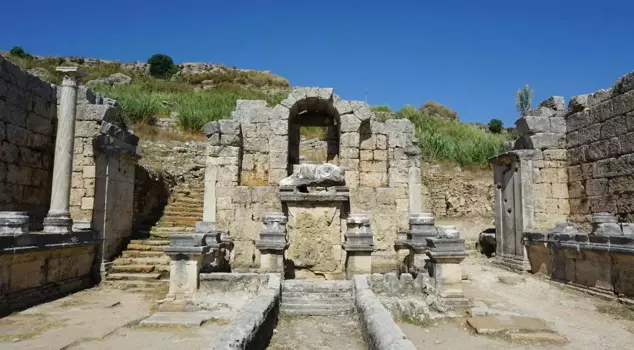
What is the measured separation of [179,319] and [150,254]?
5144mm

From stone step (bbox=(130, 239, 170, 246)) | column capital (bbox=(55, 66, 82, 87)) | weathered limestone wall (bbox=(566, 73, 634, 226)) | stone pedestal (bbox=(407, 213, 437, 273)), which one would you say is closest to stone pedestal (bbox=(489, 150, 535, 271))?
weathered limestone wall (bbox=(566, 73, 634, 226))

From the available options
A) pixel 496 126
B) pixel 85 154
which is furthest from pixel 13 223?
pixel 496 126

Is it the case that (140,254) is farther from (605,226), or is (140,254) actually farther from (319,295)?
(605,226)

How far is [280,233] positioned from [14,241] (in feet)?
13.7

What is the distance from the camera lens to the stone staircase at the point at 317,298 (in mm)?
7055

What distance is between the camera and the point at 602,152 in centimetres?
1057

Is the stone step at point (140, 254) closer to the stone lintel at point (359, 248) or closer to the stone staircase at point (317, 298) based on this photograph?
the stone staircase at point (317, 298)

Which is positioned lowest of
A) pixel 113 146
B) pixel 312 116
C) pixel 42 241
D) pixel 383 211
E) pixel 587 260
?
pixel 587 260

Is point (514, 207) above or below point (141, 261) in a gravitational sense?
above

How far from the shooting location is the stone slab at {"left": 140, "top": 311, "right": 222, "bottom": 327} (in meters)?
6.11

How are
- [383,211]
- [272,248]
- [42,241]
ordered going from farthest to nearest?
[383,211], [272,248], [42,241]

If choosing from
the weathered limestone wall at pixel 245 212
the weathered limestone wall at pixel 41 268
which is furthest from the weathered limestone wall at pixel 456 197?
the weathered limestone wall at pixel 41 268

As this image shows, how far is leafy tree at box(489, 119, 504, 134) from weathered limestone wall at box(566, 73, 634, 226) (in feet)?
82.7

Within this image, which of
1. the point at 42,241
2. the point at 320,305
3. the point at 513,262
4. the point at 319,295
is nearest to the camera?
the point at 320,305
